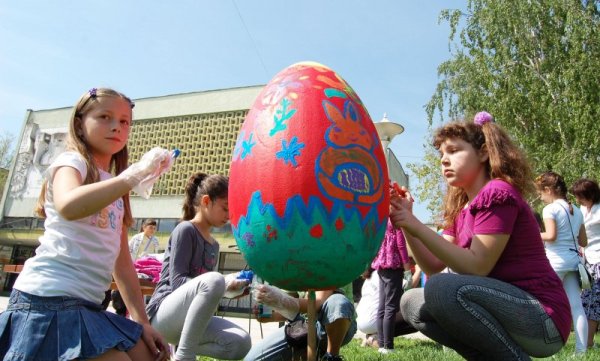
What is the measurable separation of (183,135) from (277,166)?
64.2ft

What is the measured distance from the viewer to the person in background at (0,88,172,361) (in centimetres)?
186

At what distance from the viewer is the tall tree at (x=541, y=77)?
41.7 ft

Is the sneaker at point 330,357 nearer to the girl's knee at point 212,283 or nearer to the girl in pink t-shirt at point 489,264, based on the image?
the girl in pink t-shirt at point 489,264

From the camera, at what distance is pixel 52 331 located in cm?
187

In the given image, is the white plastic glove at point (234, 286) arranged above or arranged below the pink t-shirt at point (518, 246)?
below

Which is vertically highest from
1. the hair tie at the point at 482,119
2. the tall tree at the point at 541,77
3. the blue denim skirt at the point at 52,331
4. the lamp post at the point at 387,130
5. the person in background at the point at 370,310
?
the tall tree at the point at 541,77

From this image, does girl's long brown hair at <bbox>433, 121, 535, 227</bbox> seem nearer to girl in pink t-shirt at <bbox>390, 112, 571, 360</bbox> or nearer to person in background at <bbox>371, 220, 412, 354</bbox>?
girl in pink t-shirt at <bbox>390, 112, 571, 360</bbox>

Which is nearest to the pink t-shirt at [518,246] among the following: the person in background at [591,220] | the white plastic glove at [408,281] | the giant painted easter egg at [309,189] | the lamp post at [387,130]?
the giant painted easter egg at [309,189]

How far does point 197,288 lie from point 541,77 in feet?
44.9

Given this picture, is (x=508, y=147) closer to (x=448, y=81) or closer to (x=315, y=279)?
(x=315, y=279)

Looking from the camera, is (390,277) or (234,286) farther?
(390,277)

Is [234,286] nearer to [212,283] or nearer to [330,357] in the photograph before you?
[212,283]

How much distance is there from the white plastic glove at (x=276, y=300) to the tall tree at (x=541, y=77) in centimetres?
1156

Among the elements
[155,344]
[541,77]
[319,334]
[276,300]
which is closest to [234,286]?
[276,300]
